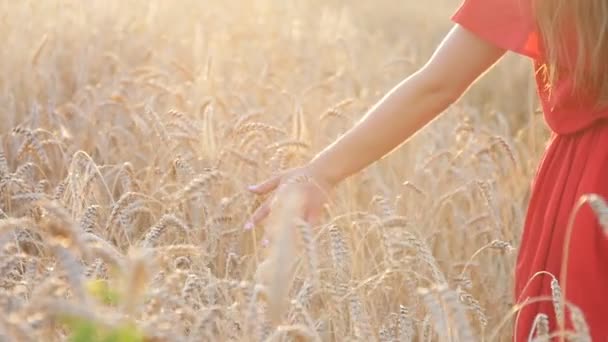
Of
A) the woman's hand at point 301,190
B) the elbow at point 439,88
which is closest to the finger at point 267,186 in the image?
the woman's hand at point 301,190

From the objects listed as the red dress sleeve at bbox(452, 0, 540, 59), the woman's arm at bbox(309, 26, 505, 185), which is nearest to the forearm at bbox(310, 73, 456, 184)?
the woman's arm at bbox(309, 26, 505, 185)

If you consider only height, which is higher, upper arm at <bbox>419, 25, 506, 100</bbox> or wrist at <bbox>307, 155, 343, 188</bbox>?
upper arm at <bbox>419, 25, 506, 100</bbox>

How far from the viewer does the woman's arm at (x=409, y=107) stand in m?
1.96

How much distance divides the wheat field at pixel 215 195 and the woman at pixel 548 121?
0.28 ft

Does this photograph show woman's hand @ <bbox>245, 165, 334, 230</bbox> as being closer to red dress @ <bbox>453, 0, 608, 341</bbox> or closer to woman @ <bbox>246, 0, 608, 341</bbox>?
woman @ <bbox>246, 0, 608, 341</bbox>

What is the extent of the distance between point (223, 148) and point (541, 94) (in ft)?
2.41

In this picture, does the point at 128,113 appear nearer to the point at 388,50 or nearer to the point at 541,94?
the point at 541,94

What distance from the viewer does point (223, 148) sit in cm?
248

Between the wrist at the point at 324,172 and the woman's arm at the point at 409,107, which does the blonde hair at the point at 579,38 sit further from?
the wrist at the point at 324,172

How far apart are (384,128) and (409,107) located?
5cm

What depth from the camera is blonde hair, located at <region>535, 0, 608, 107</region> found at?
1.83 m

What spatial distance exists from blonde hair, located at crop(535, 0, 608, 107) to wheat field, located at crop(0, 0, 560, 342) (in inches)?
12.4

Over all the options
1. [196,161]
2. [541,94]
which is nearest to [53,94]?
[196,161]

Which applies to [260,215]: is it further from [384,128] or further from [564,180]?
[564,180]
